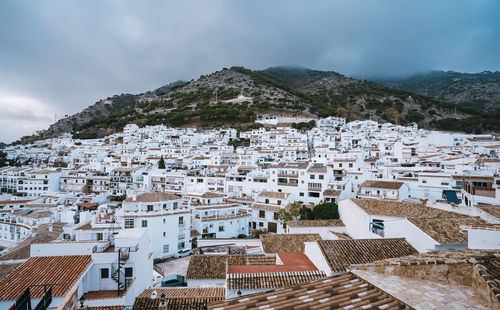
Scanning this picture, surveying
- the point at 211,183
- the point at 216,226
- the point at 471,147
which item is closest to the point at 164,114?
the point at 211,183

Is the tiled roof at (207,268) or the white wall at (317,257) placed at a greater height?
the white wall at (317,257)

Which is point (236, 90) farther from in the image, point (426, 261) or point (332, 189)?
point (426, 261)

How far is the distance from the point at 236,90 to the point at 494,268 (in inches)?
4575

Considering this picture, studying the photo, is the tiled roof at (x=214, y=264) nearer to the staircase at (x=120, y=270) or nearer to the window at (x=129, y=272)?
the window at (x=129, y=272)

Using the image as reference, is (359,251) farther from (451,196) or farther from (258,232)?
(451,196)

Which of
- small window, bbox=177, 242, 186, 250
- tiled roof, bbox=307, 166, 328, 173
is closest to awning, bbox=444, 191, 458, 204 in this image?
tiled roof, bbox=307, 166, 328, 173

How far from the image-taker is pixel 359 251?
33.9 ft

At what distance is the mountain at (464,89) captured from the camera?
103181 millimetres

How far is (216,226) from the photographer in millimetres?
28906

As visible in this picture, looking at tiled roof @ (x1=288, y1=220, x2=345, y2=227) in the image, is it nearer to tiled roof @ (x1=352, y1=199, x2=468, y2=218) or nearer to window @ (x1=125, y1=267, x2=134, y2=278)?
tiled roof @ (x1=352, y1=199, x2=468, y2=218)

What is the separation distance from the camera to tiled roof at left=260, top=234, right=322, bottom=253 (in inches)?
707

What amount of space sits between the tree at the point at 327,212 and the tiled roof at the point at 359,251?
13230 millimetres

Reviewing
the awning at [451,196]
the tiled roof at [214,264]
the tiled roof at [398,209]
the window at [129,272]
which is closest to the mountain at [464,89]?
the awning at [451,196]

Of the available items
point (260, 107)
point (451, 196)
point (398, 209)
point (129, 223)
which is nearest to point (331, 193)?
point (398, 209)
